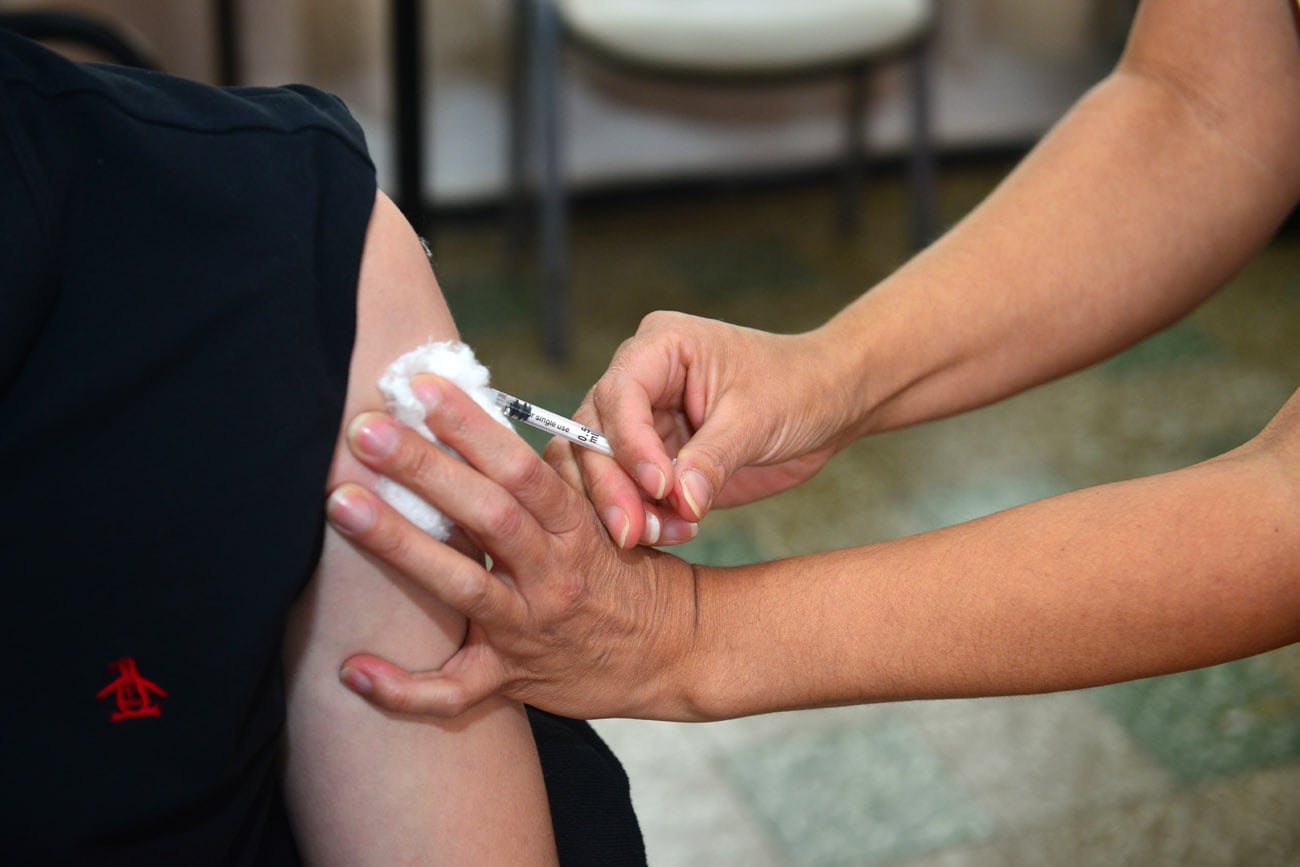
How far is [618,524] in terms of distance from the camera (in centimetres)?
96

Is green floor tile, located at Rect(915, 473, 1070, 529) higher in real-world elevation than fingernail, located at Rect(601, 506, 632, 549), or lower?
lower

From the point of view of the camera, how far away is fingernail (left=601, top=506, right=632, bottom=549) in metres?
0.95

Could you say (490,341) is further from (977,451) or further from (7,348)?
(7,348)

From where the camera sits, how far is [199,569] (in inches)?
29.0

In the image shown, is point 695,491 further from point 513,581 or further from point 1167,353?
point 1167,353

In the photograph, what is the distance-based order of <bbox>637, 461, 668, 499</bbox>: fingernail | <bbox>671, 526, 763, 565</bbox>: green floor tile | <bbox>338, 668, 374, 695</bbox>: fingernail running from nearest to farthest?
<bbox>338, 668, 374, 695</bbox>: fingernail → <bbox>637, 461, 668, 499</bbox>: fingernail → <bbox>671, 526, 763, 565</bbox>: green floor tile

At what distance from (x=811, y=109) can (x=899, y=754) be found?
1926mm

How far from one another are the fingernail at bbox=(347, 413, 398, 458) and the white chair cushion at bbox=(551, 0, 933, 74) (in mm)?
1964

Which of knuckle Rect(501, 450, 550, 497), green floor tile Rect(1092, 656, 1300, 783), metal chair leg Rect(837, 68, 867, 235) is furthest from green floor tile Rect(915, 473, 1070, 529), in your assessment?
knuckle Rect(501, 450, 550, 497)

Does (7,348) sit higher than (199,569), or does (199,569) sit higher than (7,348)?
(7,348)

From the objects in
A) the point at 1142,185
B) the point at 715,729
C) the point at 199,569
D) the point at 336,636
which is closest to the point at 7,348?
the point at 199,569

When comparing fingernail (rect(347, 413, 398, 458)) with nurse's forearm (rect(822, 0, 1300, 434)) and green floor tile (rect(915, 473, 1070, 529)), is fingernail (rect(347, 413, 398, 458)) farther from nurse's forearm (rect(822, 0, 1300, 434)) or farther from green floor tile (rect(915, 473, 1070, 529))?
green floor tile (rect(915, 473, 1070, 529))

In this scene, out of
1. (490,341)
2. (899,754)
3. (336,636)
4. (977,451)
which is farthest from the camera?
(490,341)

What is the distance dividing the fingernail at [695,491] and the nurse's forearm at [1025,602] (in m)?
0.08
